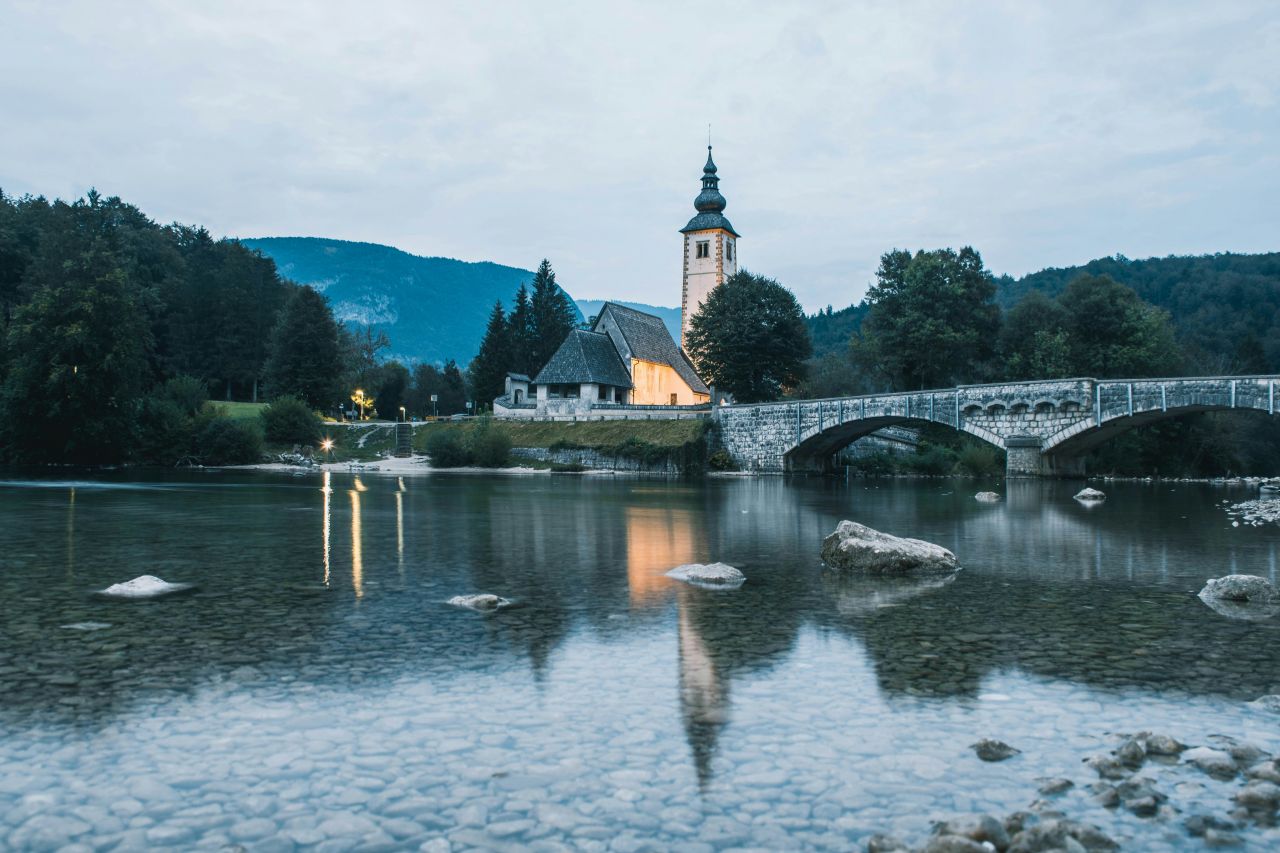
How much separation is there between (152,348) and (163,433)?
1128 cm

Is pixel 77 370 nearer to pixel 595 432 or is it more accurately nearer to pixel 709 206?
pixel 595 432

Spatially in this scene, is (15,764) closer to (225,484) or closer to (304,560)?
(304,560)

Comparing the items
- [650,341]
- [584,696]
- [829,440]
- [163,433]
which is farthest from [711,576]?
[650,341]

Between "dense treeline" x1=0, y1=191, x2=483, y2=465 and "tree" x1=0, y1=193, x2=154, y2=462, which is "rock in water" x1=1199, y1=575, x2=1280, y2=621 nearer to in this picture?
"dense treeline" x1=0, y1=191, x2=483, y2=465

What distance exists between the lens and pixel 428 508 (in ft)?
101

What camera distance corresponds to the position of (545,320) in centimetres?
10119

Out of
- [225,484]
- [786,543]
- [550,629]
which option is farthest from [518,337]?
[550,629]

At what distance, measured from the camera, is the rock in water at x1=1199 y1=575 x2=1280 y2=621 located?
12578 mm

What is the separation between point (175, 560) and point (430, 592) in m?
6.21

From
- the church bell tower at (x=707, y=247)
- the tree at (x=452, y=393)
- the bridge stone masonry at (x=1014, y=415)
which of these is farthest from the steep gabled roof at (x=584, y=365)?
the tree at (x=452, y=393)

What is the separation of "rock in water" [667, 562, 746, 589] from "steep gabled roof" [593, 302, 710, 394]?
6912cm

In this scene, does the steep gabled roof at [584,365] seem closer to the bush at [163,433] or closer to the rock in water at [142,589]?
the bush at [163,433]

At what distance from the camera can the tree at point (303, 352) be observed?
83312 millimetres

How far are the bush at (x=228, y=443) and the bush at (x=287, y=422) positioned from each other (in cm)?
332
